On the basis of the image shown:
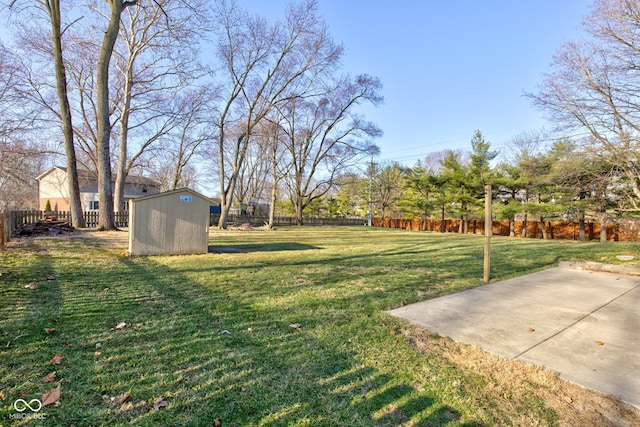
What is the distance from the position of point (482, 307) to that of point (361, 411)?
2833 mm

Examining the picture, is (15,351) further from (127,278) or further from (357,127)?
(357,127)

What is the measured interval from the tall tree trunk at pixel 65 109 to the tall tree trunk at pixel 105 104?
166 centimetres

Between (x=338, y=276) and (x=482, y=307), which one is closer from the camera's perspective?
(x=482, y=307)

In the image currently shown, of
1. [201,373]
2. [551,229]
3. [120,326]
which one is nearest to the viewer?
[201,373]

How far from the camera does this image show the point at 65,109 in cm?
1256

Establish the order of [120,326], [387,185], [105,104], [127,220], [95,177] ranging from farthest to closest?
[387,185] < [95,177] < [127,220] < [105,104] < [120,326]

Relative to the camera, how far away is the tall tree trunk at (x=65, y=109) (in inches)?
458

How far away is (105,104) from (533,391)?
45.6 ft

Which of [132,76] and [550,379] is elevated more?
[132,76]

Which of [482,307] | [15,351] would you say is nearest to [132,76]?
[15,351]

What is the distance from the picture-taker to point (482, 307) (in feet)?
13.3

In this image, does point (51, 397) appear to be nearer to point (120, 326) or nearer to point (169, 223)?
point (120, 326)

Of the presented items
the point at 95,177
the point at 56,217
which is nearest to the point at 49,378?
the point at 56,217

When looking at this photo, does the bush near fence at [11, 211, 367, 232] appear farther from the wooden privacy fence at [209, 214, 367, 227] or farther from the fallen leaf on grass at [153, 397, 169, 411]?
the fallen leaf on grass at [153, 397, 169, 411]
